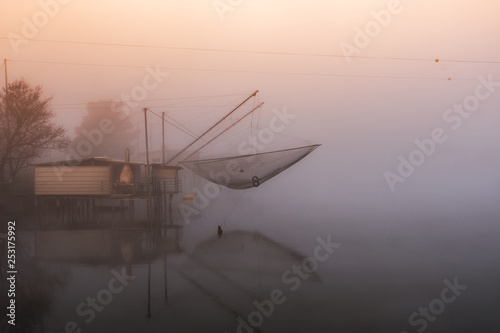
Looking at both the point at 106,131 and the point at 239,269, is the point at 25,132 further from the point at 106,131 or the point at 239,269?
the point at 239,269

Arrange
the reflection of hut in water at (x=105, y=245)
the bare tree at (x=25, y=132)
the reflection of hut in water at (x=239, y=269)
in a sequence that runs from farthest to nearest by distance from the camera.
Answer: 1. the bare tree at (x=25, y=132)
2. the reflection of hut in water at (x=105, y=245)
3. the reflection of hut in water at (x=239, y=269)

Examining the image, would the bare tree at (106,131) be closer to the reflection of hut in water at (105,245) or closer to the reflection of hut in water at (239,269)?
the reflection of hut in water at (105,245)

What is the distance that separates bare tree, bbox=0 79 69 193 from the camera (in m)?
5.21

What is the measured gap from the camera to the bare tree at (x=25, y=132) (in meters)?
5.21

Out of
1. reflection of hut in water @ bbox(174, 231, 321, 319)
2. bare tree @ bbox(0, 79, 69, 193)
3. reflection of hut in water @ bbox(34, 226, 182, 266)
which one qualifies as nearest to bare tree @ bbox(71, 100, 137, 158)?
bare tree @ bbox(0, 79, 69, 193)

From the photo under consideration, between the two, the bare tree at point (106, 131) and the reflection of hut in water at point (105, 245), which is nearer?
the reflection of hut in water at point (105, 245)

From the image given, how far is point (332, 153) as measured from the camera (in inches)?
233

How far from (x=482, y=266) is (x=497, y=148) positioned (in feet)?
5.91

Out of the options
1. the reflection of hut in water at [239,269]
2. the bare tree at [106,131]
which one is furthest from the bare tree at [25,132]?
the reflection of hut in water at [239,269]

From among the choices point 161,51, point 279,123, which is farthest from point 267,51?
point 161,51

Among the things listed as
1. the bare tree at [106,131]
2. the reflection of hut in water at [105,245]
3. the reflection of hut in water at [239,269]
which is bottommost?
the reflection of hut in water at [239,269]

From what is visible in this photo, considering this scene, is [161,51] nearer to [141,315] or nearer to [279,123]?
[279,123]

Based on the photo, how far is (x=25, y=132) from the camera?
5.42m

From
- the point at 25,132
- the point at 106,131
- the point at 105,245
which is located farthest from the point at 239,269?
the point at 25,132
